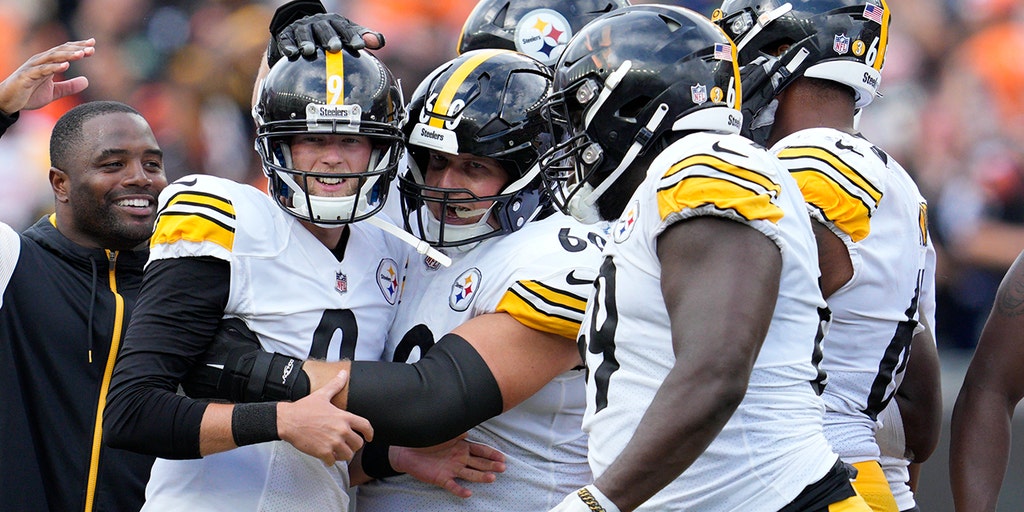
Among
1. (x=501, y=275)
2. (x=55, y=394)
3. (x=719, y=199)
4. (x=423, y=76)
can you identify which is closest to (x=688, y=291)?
(x=719, y=199)

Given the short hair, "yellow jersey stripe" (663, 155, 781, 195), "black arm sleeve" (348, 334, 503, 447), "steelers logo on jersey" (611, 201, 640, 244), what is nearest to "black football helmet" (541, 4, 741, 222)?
"steelers logo on jersey" (611, 201, 640, 244)

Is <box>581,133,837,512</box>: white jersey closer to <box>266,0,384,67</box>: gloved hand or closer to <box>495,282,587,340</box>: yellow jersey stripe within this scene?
<box>495,282,587,340</box>: yellow jersey stripe

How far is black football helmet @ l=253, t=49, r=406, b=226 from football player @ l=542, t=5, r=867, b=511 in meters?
0.66

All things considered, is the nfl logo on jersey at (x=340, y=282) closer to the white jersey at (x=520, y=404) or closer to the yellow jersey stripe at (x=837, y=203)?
the white jersey at (x=520, y=404)

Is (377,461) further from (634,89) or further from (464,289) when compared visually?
(634,89)

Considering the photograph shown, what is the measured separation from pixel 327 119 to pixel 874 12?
148cm

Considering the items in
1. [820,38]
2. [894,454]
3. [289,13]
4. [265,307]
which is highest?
[820,38]

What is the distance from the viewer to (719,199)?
1.97 metres

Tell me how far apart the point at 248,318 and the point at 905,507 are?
5.73 ft

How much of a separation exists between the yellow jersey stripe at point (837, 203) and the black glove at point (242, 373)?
47.6 inches

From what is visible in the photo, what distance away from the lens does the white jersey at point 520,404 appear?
9.45ft

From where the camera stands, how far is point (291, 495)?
112 inches

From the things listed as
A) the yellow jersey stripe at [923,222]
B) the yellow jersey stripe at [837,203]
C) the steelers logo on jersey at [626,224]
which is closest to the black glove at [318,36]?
the steelers logo on jersey at [626,224]

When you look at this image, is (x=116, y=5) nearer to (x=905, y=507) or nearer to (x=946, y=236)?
(x=946, y=236)
